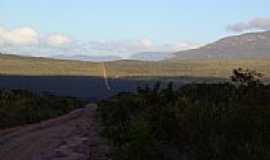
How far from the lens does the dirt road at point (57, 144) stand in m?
14.5

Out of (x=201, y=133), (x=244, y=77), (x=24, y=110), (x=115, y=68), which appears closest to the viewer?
(x=201, y=133)

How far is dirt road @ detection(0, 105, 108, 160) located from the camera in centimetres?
1445

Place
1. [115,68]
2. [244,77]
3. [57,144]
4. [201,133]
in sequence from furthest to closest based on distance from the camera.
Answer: [115,68] < [244,77] < [57,144] < [201,133]

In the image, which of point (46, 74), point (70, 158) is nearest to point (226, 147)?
point (70, 158)

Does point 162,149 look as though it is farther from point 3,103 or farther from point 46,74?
point 46,74

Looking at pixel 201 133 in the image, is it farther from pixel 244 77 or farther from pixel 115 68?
pixel 115 68

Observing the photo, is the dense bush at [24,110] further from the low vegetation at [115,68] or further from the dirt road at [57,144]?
the low vegetation at [115,68]

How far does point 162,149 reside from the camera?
42.7 feet

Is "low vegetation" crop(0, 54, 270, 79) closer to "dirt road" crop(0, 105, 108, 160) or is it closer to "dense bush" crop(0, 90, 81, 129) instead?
"dense bush" crop(0, 90, 81, 129)

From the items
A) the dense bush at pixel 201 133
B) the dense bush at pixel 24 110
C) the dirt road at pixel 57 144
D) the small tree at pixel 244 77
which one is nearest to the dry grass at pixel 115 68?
the dense bush at pixel 24 110

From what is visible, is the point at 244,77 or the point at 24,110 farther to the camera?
the point at 24,110

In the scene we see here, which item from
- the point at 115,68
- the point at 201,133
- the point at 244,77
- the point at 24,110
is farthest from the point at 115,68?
the point at 201,133

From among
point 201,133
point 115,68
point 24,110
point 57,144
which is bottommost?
point 24,110

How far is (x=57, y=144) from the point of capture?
16.3 metres
